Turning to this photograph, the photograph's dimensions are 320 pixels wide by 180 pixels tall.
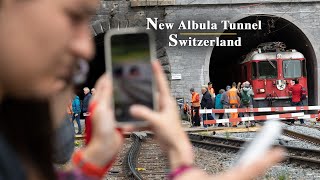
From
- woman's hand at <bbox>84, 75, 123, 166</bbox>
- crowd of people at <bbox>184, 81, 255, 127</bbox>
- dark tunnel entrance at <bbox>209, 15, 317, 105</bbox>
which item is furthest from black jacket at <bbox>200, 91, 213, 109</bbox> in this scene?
woman's hand at <bbox>84, 75, 123, 166</bbox>

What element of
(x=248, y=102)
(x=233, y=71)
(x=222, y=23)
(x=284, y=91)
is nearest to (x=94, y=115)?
(x=248, y=102)

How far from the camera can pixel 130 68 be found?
2.90 feet

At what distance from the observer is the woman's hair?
0.72 metres

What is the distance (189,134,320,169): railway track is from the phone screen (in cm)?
867

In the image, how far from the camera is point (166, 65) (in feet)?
83.4

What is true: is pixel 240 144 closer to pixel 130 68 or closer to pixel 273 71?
pixel 273 71

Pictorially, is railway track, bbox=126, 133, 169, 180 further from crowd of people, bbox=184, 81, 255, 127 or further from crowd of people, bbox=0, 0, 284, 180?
crowd of people, bbox=0, 0, 284, 180

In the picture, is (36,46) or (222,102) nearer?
(36,46)

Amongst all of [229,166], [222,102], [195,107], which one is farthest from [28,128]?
[222,102]

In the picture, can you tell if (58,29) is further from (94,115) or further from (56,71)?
(94,115)

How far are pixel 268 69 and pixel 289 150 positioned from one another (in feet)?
42.7

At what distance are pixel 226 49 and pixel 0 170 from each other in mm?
31118

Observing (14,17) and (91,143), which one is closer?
(14,17)

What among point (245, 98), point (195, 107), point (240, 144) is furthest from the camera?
point (245, 98)
